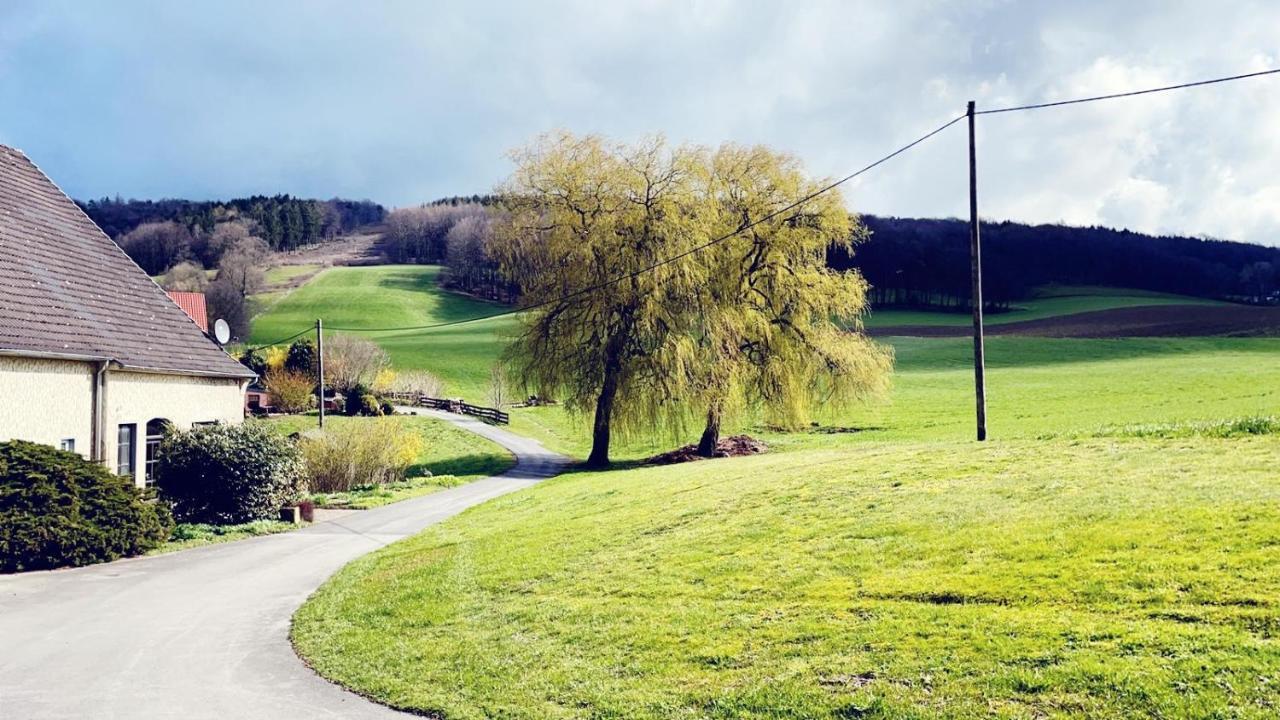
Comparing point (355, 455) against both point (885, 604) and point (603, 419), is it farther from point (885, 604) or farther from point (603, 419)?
point (885, 604)

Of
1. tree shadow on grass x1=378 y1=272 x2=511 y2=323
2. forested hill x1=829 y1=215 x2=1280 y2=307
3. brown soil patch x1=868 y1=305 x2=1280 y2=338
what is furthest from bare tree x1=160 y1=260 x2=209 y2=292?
brown soil patch x1=868 y1=305 x2=1280 y2=338

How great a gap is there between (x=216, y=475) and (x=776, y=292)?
22372 mm

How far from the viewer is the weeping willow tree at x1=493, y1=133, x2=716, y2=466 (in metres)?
35.7

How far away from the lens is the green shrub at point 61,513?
640 inches

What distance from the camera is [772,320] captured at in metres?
37.7

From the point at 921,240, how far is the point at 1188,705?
412 ft

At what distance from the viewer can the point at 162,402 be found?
24656 mm

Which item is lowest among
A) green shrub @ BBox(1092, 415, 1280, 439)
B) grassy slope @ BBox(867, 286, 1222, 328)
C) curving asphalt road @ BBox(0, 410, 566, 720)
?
curving asphalt road @ BBox(0, 410, 566, 720)

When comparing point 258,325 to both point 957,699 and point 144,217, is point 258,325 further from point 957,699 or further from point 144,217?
point 957,699

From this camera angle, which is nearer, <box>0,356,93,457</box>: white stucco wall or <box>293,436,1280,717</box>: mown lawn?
<box>293,436,1280,717</box>: mown lawn

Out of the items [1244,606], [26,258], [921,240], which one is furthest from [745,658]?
[921,240]

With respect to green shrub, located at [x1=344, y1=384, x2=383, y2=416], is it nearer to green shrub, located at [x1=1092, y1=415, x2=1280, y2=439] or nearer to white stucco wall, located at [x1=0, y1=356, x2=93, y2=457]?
white stucco wall, located at [x1=0, y1=356, x2=93, y2=457]

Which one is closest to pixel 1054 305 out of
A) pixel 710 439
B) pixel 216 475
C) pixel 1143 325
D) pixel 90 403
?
pixel 1143 325

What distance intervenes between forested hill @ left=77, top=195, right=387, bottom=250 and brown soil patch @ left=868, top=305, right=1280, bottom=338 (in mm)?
109362
